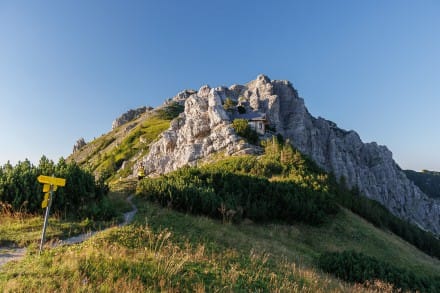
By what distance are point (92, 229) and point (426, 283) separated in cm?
1290

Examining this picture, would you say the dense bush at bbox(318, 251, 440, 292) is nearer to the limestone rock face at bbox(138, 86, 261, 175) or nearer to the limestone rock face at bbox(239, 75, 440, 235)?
the limestone rock face at bbox(138, 86, 261, 175)

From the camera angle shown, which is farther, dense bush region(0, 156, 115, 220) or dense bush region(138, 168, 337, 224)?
dense bush region(138, 168, 337, 224)

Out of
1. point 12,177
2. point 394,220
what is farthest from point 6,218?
point 394,220

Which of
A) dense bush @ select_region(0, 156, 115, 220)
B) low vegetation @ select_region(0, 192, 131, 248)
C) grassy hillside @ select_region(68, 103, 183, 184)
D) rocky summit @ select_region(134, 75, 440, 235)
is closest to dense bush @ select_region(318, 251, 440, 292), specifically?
low vegetation @ select_region(0, 192, 131, 248)

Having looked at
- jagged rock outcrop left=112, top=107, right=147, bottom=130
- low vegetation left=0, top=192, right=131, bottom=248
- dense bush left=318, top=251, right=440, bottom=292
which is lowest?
dense bush left=318, top=251, right=440, bottom=292

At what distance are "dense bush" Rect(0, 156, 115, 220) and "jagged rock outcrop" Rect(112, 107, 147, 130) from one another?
120 meters

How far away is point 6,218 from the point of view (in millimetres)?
10078


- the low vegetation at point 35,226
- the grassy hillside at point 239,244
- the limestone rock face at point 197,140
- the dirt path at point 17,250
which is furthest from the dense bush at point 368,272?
the limestone rock face at point 197,140

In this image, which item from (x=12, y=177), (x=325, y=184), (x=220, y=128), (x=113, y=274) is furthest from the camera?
(x=220, y=128)

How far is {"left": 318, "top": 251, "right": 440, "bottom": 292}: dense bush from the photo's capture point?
10.3m

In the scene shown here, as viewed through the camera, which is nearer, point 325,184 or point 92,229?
point 92,229

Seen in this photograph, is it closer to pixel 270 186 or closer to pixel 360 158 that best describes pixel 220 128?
pixel 270 186

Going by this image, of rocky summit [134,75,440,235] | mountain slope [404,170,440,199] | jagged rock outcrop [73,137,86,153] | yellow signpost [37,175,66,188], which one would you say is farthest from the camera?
mountain slope [404,170,440,199]

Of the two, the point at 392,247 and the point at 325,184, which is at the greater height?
the point at 325,184
